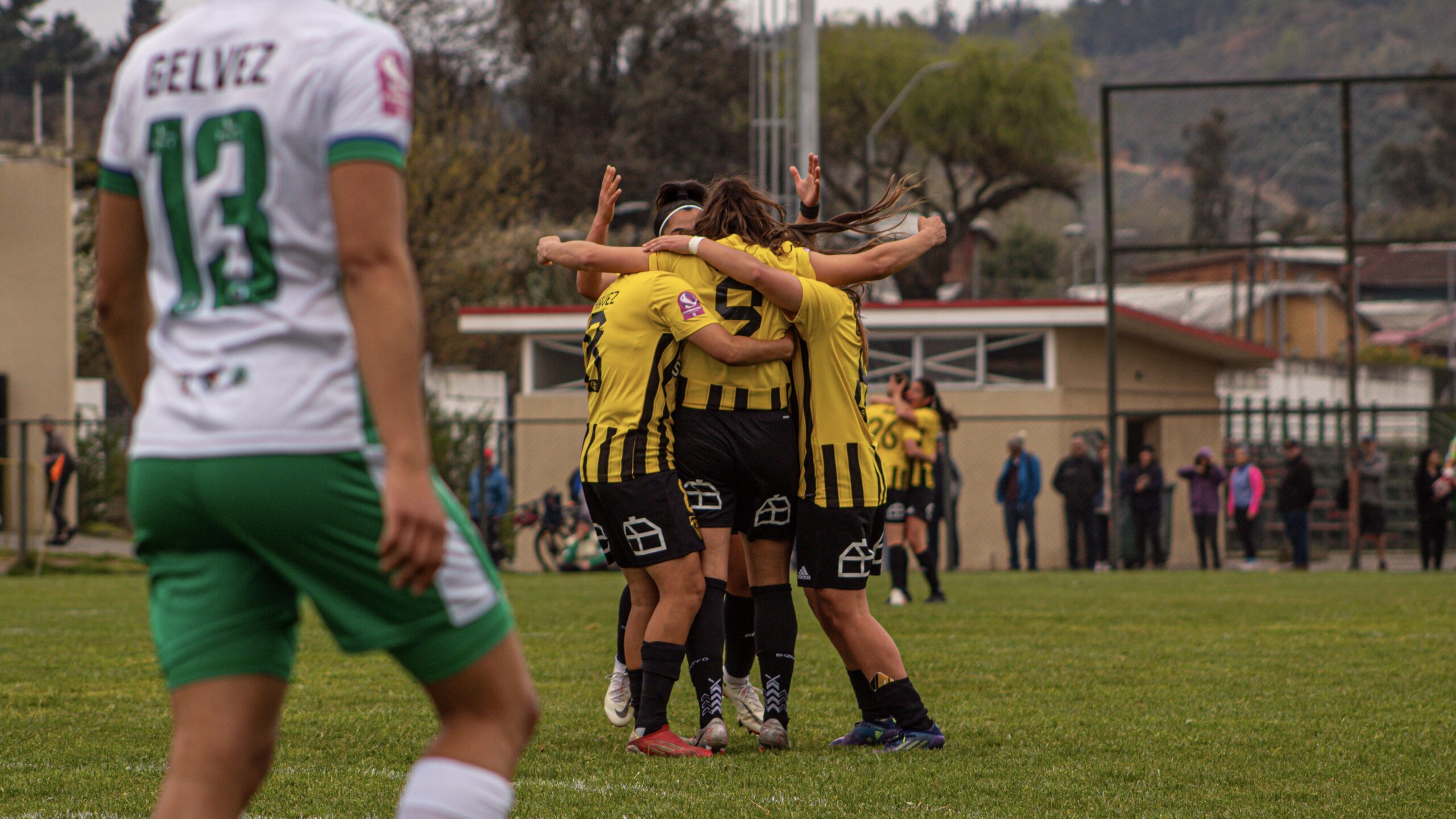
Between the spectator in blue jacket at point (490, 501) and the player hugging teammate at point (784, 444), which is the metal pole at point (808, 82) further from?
the player hugging teammate at point (784, 444)

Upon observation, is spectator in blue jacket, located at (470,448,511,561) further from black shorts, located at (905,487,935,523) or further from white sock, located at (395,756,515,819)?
white sock, located at (395,756,515,819)

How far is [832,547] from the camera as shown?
5328 mm

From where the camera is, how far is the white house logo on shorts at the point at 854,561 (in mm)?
5328

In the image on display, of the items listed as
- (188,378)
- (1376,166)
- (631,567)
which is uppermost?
(1376,166)

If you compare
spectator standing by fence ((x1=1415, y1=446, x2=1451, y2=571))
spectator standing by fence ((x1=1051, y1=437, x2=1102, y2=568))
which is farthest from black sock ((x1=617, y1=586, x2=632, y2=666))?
spectator standing by fence ((x1=1415, y1=446, x2=1451, y2=571))

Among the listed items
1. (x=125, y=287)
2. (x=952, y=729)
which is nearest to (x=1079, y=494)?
(x=952, y=729)

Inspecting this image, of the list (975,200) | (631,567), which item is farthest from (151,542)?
(975,200)

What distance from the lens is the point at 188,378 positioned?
233cm

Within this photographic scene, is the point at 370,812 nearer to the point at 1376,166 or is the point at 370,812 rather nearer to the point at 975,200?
the point at 1376,166

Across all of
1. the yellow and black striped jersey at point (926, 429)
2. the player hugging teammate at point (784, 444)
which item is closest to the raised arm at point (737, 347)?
the player hugging teammate at point (784, 444)

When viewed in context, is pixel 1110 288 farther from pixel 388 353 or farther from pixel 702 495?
pixel 388 353

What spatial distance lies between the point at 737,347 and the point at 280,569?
3.01m

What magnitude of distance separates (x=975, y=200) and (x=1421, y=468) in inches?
1284

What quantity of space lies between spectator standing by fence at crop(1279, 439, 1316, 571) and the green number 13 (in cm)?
1919
